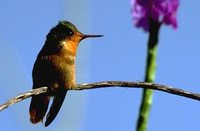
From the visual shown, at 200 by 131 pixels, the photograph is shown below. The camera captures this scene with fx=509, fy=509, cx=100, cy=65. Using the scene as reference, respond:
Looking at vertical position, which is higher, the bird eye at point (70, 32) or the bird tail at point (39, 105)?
the bird eye at point (70, 32)

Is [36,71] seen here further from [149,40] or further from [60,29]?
[149,40]

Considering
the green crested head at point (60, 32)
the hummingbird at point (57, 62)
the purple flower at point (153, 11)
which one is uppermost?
the purple flower at point (153, 11)

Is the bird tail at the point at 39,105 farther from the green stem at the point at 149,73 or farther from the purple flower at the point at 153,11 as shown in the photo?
the green stem at the point at 149,73

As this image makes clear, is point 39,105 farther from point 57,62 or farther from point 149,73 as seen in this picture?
point 149,73

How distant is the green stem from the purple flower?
4cm

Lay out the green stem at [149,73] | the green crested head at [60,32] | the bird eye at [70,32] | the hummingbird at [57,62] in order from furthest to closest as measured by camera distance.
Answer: the green crested head at [60,32] → the bird eye at [70,32] → the hummingbird at [57,62] → the green stem at [149,73]

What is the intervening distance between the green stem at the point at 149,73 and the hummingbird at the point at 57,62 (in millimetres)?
2959

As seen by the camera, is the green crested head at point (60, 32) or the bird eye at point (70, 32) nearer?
the bird eye at point (70, 32)

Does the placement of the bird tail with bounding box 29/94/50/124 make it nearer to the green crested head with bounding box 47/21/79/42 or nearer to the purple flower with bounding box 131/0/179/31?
the green crested head with bounding box 47/21/79/42

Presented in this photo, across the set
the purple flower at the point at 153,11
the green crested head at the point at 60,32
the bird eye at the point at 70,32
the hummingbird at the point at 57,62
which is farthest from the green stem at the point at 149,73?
the green crested head at the point at 60,32

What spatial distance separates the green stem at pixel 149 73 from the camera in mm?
1633

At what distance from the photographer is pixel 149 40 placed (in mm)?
1856

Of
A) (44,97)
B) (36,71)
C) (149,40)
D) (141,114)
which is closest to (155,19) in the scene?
(149,40)

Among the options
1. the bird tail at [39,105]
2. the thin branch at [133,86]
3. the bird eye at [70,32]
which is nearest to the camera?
the thin branch at [133,86]
